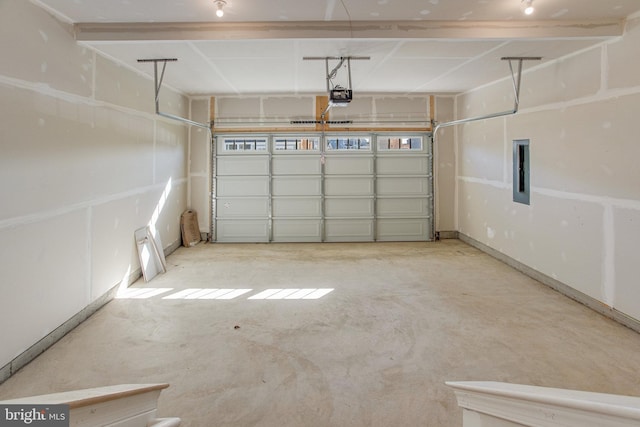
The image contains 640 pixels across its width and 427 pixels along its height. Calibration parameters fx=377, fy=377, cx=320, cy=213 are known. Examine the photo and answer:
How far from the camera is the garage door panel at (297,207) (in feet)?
25.4

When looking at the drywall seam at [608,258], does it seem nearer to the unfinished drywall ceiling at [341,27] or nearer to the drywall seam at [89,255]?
the unfinished drywall ceiling at [341,27]

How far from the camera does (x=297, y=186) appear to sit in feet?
25.3

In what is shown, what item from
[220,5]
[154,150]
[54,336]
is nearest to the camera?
[220,5]

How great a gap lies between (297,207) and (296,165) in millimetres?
860

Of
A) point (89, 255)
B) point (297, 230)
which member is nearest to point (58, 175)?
point (89, 255)

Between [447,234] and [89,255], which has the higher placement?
[89,255]

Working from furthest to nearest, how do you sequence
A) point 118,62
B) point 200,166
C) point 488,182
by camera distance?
point 200,166
point 488,182
point 118,62

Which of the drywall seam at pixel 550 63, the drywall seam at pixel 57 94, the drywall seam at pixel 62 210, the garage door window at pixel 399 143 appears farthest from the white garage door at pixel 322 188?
the drywall seam at pixel 57 94

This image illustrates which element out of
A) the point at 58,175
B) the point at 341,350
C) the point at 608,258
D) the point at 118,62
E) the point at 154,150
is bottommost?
the point at 341,350

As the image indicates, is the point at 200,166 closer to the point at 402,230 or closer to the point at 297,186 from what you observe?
the point at 297,186

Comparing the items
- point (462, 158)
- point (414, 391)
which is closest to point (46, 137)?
point (414, 391)

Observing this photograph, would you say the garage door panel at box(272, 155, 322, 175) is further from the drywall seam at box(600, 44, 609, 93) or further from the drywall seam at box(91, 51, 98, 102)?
the drywall seam at box(600, 44, 609, 93)

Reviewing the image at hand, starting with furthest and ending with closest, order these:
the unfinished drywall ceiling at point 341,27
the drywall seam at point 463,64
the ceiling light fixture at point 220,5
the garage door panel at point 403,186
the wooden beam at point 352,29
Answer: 1. the garage door panel at point 403,186
2. the drywall seam at point 463,64
3. the wooden beam at point 352,29
4. the unfinished drywall ceiling at point 341,27
5. the ceiling light fixture at point 220,5

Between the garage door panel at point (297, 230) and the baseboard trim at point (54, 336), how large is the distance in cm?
336
